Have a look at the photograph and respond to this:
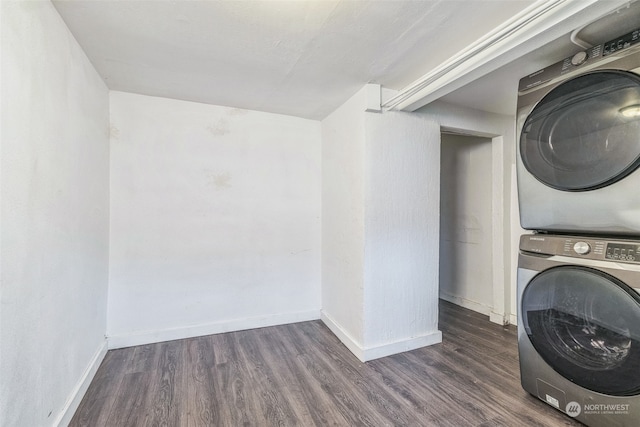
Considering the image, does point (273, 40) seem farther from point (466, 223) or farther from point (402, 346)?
point (466, 223)

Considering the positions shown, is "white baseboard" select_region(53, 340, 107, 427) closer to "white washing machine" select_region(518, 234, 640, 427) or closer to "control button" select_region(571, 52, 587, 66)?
"white washing machine" select_region(518, 234, 640, 427)

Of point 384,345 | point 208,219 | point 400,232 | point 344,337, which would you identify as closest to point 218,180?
point 208,219

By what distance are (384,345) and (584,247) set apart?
56.6 inches

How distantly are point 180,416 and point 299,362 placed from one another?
32.5 inches

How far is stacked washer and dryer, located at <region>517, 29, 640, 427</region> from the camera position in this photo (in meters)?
1.18

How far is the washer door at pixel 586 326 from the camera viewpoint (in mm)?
1172

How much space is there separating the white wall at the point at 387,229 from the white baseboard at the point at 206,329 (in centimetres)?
54

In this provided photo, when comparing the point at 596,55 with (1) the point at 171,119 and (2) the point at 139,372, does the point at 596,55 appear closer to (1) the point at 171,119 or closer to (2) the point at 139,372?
(1) the point at 171,119

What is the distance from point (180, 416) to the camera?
60.6 inches

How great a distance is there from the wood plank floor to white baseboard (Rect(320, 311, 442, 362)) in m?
0.05

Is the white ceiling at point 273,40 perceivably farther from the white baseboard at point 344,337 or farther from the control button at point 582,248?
the white baseboard at point 344,337

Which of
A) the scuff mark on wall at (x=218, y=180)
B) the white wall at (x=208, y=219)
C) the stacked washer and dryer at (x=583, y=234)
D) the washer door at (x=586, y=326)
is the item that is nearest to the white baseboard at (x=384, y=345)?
the white wall at (x=208, y=219)

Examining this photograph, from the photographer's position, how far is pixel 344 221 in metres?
2.46

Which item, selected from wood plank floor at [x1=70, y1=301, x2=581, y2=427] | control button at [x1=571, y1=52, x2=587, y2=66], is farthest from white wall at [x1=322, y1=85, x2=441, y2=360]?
control button at [x1=571, y1=52, x2=587, y2=66]
